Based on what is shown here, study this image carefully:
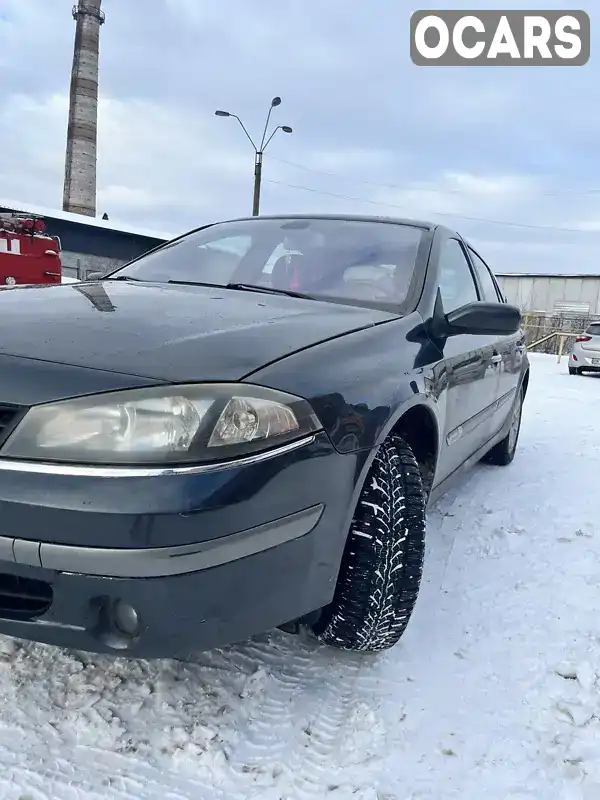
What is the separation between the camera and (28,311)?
1700 millimetres

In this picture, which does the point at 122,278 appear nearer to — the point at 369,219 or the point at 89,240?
the point at 369,219

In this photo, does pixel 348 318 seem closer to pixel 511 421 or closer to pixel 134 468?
pixel 134 468

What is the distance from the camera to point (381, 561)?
1.73 meters

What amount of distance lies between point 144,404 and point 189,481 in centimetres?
19

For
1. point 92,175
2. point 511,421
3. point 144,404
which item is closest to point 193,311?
point 144,404

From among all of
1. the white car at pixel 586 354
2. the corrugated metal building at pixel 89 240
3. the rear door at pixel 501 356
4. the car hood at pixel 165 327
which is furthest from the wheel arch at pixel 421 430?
the corrugated metal building at pixel 89 240

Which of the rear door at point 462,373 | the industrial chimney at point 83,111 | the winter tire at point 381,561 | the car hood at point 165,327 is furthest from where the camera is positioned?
the industrial chimney at point 83,111

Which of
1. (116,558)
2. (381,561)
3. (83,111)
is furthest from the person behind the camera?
(83,111)

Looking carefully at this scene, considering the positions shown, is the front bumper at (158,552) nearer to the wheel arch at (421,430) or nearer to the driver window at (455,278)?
the wheel arch at (421,430)

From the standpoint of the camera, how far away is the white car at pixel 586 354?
1290cm

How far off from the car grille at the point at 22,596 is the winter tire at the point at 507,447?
11.0 feet

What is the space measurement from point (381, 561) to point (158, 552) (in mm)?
691

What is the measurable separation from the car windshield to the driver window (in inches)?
6.7

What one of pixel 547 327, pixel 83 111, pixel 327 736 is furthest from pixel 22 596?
pixel 83 111
